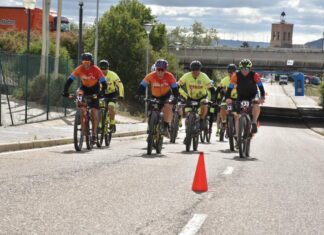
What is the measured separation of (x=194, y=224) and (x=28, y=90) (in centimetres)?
2001

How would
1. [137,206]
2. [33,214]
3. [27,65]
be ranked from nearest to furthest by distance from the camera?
[33,214], [137,206], [27,65]

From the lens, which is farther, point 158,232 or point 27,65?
point 27,65

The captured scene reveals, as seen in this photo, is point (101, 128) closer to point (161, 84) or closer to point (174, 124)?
point (174, 124)

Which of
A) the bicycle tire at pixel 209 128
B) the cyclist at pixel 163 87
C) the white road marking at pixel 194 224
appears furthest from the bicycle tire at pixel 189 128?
the white road marking at pixel 194 224

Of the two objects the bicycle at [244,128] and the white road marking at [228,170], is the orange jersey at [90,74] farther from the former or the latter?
the white road marking at [228,170]

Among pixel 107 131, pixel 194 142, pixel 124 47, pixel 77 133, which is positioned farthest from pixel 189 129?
pixel 124 47

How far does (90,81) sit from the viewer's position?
55.1 ft

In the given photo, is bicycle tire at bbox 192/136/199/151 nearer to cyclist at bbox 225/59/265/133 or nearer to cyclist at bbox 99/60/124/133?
cyclist at bbox 225/59/265/133

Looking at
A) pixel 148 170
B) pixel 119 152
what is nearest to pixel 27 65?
pixel 119 152

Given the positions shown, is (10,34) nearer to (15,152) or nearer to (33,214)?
(15,152)

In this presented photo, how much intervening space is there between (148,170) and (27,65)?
43.3 feet

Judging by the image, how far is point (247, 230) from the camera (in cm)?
725

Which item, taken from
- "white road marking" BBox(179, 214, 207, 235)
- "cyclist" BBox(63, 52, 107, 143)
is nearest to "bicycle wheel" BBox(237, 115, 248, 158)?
"cyclist" BBox(63, 52, 107, 143)

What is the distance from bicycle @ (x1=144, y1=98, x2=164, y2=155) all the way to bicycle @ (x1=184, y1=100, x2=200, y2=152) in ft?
3.63
